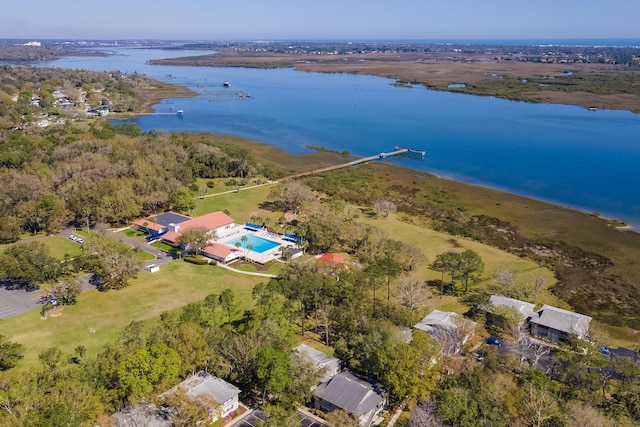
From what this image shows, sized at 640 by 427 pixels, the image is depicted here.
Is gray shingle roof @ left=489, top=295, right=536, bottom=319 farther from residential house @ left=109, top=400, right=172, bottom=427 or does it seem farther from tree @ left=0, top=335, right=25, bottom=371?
tree @ left=0, top=335, right=25, bottom=371

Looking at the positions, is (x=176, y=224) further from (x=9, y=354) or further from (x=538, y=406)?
(x=538, y=406)

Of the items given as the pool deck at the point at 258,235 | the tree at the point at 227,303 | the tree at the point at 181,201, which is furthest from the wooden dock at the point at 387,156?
the tree at the point at 227,303

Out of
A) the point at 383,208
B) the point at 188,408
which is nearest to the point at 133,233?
the point at 383,208

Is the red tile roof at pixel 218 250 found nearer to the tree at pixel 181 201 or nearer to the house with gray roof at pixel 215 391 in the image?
the tree at pixel 181 201

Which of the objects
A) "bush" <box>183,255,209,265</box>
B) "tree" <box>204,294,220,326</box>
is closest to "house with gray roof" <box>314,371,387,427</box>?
"tree" <box>204,294,220,326</box>

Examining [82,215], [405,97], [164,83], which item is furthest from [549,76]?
[82,215]

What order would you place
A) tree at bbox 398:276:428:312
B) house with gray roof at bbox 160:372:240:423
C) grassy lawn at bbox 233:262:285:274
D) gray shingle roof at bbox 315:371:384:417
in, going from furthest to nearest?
grassy lawn at bbox 233:262:285:274, tree at bbox 398:276:428:312, gray shingle roof at bbox 315:371:384:417, house with gray roof at bbox 160:372:240:423
